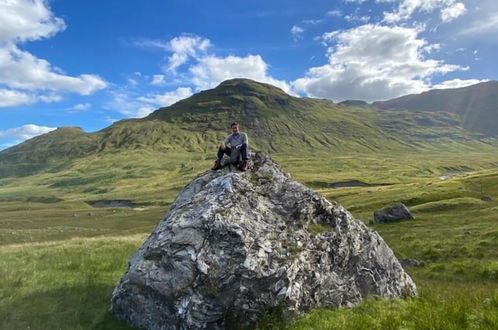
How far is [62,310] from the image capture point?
688 inches

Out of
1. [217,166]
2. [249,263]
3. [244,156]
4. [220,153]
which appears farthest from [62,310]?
[244,156]

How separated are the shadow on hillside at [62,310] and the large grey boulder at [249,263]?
41.6 inches

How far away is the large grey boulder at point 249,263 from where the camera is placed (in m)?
15.0

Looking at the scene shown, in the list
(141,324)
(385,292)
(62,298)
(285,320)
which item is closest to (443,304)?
(385,292)

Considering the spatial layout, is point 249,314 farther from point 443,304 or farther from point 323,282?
point 443,304

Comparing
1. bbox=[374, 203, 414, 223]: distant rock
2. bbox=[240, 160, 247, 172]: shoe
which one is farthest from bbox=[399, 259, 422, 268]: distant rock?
bbox=[374, 203, 414, 223]: distant rock

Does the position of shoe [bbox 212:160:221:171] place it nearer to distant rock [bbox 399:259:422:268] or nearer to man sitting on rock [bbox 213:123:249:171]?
man sitting on rock [bbox 213:123:249:171]

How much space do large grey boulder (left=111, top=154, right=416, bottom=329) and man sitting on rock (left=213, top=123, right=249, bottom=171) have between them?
2305 mm

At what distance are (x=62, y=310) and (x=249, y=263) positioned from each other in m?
8.49

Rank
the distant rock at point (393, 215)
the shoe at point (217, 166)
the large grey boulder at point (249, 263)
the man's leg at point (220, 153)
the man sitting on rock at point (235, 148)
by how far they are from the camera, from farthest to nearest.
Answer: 1. the distant rock at point (393, 215)
2. the shoe at point (217, 166)
3. the man's leg at point (220, 153)
4. the man sitting on rock at point (235, 148)
5. the large grey boulder at point (249, 263)

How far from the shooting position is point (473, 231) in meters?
40.9

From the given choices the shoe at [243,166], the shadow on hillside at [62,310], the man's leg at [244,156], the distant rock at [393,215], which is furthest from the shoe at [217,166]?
the distant rock at [393,215]

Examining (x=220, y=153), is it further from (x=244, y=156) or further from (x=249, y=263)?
(x=249, y=263)

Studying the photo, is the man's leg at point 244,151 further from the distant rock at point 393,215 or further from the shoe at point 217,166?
the distant rock at point 393,215
